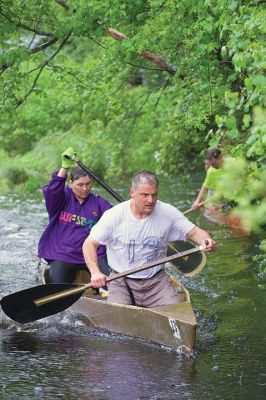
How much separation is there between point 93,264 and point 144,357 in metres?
0.89

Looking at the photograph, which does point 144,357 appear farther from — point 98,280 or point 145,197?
point 145,197

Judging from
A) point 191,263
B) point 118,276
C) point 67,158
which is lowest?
point 118,276

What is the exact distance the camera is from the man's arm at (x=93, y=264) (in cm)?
689

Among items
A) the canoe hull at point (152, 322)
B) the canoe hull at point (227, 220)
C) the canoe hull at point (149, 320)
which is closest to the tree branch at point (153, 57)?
the canoe hull at point (227, 220)

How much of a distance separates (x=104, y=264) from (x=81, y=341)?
1322 millimetres

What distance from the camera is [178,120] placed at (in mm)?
12680

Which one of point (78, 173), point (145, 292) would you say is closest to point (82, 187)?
point (78, 173)

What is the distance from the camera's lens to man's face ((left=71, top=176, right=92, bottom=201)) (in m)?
8.22

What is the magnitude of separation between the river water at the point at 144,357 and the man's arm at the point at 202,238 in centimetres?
96

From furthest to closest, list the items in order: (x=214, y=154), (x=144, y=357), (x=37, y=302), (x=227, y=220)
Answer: (x=227, y=220)
(x=214, y=154)
(x=37, y=302)
(x=144, y=357)

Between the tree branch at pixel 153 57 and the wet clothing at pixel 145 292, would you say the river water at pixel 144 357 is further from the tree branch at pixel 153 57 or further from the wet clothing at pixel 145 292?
the tree branch at pixel 153 57

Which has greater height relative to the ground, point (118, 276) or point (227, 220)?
point (227, 220)

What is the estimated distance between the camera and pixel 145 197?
6777 millimetres

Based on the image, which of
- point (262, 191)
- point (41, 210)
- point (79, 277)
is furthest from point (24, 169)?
point (262, 191)
